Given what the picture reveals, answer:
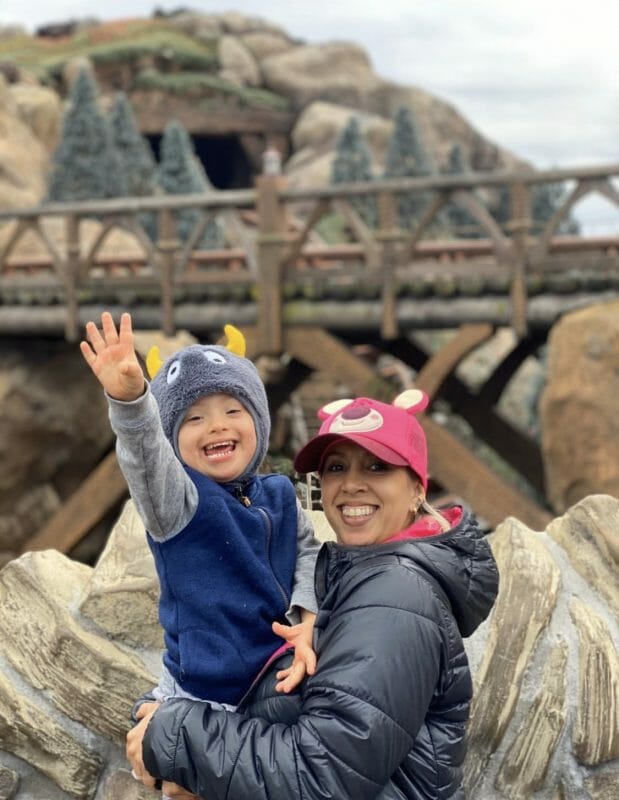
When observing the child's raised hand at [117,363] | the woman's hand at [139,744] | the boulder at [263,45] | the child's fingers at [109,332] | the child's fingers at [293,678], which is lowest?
the boulder at [263,45]

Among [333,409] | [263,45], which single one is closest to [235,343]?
[333,409]

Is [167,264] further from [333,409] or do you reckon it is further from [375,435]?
[375,435]

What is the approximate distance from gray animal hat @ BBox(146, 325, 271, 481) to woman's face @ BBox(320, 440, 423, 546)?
0.25 meters

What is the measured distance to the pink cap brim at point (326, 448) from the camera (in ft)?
5.61

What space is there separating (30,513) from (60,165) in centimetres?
1419

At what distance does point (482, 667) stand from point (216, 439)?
3.10ft

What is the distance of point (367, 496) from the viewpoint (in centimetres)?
177

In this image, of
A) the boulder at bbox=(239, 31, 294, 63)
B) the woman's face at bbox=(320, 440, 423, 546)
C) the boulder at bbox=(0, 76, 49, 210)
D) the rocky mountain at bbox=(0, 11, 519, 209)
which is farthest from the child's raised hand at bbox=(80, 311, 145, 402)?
the boulder at bbox=(239, 31, 294, 63)

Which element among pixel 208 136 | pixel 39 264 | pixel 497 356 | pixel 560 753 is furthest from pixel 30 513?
pixel 208 136

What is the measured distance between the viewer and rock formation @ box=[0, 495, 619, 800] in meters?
2.37

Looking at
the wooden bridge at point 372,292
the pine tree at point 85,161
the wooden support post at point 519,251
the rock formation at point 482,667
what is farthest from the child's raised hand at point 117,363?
the pine tree at point 85,161

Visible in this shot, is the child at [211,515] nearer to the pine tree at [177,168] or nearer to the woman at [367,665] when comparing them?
the woman at [367,665]

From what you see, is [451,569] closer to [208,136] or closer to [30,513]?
[30,513]

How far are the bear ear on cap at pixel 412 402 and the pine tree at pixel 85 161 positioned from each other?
21.7 metres
